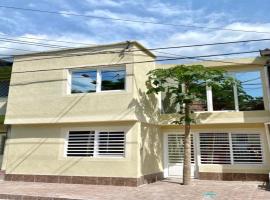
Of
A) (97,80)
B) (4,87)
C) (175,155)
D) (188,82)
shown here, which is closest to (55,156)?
(97,80)

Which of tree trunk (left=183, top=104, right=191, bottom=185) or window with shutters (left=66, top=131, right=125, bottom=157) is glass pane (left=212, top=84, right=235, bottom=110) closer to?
tree trunk (left=183, top=104, right=191, bottom=185)

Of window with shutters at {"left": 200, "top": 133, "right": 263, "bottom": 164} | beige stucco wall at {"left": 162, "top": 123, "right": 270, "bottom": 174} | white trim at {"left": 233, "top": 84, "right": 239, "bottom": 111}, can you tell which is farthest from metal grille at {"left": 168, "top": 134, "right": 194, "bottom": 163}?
white trim at {"left": 233, "top": 84, "right": 239, "bottom": 111}

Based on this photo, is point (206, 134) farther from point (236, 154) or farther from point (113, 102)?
point (113, 102)

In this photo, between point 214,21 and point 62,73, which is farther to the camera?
point 62,73

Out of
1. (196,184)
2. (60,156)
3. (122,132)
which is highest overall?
(122,132)

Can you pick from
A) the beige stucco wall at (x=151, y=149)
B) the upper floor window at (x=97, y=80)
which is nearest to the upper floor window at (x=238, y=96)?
the beige stucco wall at (x=151, y=149)

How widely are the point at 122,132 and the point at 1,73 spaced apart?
9668 millimetres

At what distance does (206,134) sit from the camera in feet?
50.2

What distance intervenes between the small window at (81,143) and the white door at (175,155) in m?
4.34

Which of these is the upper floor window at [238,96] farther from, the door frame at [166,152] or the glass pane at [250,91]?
the door frame at [166,152]

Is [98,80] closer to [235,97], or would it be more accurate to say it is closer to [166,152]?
[166,152]

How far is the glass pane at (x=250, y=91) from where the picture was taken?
1459 cm

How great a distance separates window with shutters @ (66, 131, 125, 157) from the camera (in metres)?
13.3

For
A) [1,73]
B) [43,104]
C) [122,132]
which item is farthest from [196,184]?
[1,73]
